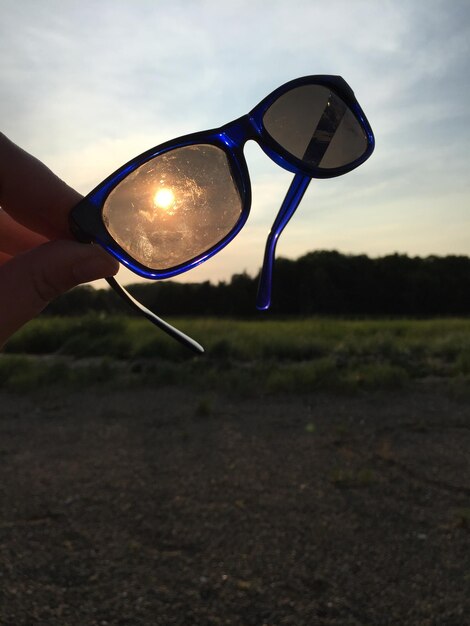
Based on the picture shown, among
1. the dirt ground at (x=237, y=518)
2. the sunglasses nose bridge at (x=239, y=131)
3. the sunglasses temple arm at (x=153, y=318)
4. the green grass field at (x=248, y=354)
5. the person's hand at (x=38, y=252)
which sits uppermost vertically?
the sunglasses nose bridge at (x=239, y=131)

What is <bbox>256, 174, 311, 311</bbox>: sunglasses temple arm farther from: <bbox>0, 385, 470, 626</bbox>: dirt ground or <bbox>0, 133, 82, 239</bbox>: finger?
<bbox>0, 385, 470, 626</bbox>: dirt ground

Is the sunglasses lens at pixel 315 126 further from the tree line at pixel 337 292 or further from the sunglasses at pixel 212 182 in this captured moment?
the tree line at pixel 337 292

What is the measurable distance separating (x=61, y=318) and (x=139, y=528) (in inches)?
348

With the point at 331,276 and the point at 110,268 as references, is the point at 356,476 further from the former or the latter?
the point at 331,276

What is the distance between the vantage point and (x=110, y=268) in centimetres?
93

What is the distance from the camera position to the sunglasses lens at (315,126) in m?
1.16

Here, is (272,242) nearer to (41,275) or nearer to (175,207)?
(175,207)

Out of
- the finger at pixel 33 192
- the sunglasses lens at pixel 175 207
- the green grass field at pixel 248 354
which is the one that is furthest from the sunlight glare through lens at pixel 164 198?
the green grass field at pixel 248 354

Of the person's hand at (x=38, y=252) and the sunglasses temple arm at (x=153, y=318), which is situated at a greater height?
the person's hand at (x=38, y=252)

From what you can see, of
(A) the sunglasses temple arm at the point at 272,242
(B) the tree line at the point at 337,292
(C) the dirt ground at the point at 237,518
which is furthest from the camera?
(B) the tree line at the point at 337,292

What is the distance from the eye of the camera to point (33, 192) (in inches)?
37.5

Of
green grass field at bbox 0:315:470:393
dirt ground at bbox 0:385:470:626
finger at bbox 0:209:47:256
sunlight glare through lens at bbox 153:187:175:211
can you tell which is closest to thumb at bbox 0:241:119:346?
sunlight glare through lens at bbox 153:187:175:211

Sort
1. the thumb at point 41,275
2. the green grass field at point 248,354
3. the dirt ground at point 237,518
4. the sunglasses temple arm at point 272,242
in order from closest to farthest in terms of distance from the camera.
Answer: the thumb at point 41,275 → the sunglasses temple arm at point 272,242 → the dirt ground at point 237,518 → the green grass field at point 248,354

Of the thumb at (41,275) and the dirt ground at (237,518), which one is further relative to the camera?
the dirt ground at (237,518)
